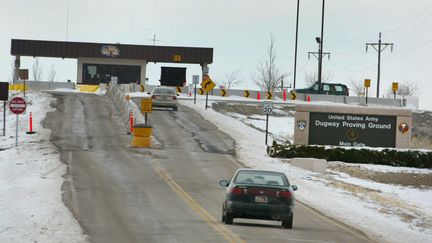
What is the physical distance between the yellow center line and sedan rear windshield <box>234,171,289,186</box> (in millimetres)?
1162

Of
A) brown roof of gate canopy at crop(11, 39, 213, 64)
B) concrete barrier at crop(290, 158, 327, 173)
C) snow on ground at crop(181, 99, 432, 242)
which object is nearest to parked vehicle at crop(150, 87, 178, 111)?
snow on ground at crop(181, 99, 432, 242)

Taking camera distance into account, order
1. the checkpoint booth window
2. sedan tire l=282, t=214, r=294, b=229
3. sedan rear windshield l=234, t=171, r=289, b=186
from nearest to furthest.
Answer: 1. sedan tire l=282, t=214, r=294, b=229
2. sedan rear windshield l=234, t=171, r=289, b=186
3. the checkpoint booth window

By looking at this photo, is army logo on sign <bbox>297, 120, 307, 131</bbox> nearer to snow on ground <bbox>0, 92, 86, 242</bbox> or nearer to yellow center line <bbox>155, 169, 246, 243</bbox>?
yellow center line <bbox>155, 169, 246, 243</bbox>

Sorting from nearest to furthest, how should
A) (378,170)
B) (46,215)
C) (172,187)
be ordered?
(46,215)
(172,187)
(378,170)

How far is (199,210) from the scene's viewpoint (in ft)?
65.8

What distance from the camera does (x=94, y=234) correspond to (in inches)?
601

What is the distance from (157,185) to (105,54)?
6682 centimetres

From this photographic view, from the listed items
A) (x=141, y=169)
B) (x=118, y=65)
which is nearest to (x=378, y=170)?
(x=141, y=169)

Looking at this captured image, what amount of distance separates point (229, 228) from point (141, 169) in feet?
44.5

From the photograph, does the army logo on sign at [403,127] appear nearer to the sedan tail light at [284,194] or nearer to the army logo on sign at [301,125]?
the army logo on sign at [301,125]

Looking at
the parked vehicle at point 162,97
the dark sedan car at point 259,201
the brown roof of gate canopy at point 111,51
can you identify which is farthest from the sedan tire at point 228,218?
the brown roof of gate canopy at point 111,51

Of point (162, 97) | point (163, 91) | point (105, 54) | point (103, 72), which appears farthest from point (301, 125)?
point (103, 72)

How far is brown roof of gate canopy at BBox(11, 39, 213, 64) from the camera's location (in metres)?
90.2

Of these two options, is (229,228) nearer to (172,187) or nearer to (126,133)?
(172,187)
